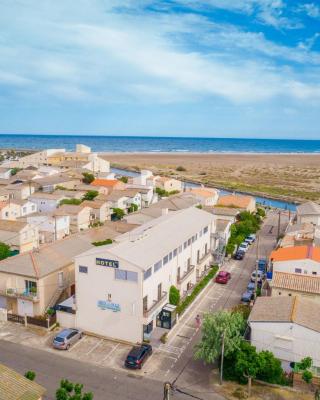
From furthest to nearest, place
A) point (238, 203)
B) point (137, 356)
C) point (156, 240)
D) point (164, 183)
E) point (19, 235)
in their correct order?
point (164, 183)
point (238, 203)
point (19, 235)
point (156, 240)
point (137, 356)

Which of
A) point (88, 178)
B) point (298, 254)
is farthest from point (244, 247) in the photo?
point (88, 178)

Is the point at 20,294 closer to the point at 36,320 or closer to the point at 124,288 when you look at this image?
the point at 36,320

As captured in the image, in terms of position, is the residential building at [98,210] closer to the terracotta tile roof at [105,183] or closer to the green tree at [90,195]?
the green tree at [90,195]

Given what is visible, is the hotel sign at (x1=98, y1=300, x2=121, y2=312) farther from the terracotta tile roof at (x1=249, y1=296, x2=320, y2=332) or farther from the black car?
the terracotta tile roof at (x1=249, y1=296, x2=320, y2=332)

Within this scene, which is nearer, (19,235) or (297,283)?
(297,283)

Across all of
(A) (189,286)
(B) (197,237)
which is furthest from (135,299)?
(B) (197,237)

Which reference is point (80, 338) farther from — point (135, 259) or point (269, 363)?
point (269, 363)
